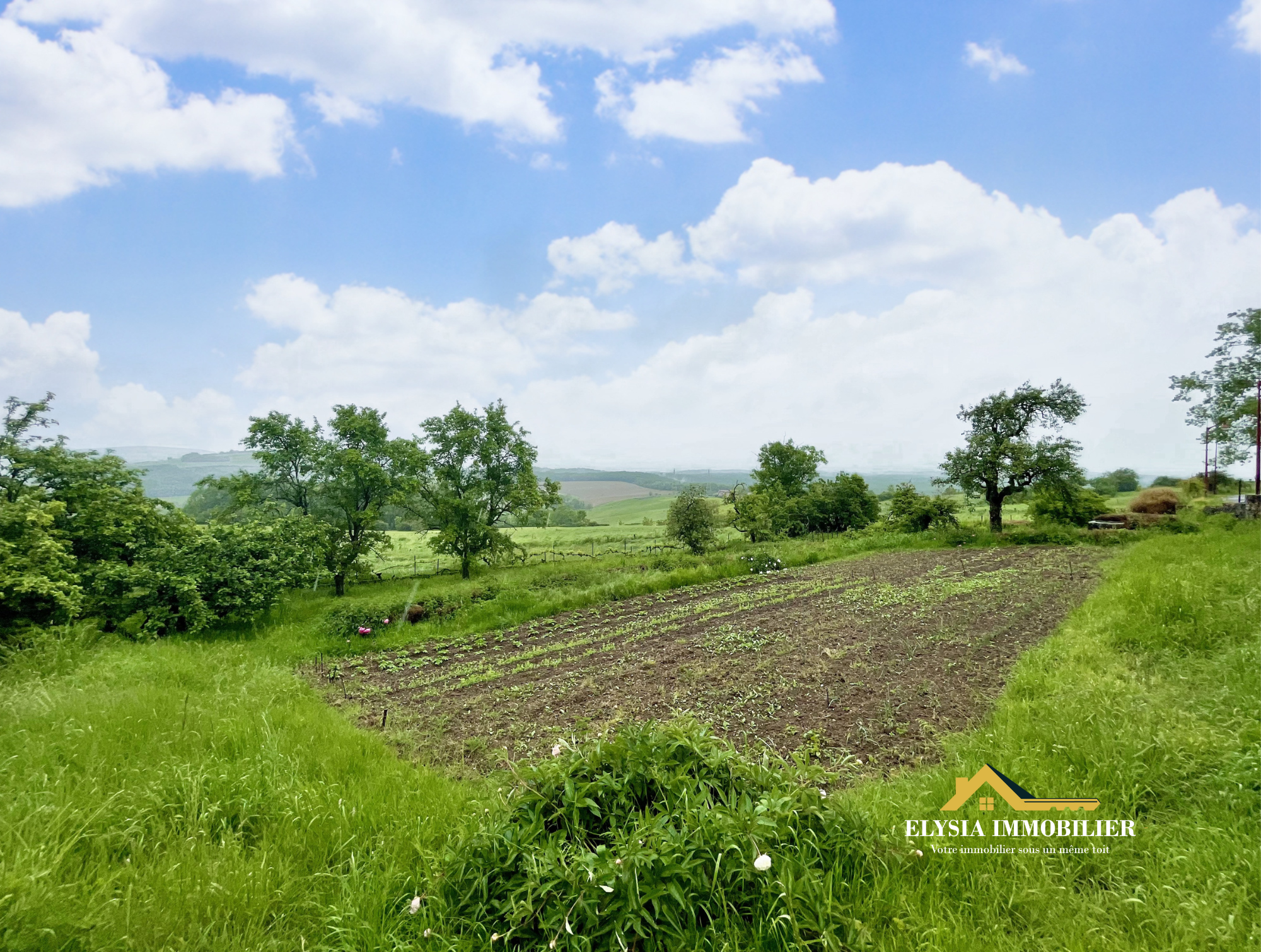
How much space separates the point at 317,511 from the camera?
59.7ft

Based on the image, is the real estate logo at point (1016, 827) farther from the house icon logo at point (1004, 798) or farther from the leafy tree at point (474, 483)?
the leafy tree at point (474, 483)

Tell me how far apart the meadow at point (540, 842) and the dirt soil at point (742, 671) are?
55 centimetres

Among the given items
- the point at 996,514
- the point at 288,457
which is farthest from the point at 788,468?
the point at 288,457

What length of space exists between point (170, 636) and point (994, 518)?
33.3 m

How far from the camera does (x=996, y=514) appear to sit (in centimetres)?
2719

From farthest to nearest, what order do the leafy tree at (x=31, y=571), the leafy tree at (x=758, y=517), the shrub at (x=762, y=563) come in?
the leafy tree at (x=758, y=517) → the shrub at (x=762, y=563) → the leafy tree at (x=31, y=571)

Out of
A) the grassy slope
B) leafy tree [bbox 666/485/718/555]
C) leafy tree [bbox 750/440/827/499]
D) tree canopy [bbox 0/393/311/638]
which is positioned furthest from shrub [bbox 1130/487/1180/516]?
tree canopy [bbox 0/393/311/638]

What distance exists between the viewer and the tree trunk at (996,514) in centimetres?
2688

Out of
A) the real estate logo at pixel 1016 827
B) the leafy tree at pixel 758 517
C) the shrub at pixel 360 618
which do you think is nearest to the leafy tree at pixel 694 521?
the leafy tree at pixel 758 517

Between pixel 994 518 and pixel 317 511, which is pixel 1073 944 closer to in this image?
pixel 317 511

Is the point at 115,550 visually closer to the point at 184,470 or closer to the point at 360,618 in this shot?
the point at 360,618

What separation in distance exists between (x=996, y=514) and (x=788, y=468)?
1537 centimetres

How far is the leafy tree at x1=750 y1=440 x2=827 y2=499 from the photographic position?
4041 centimetres

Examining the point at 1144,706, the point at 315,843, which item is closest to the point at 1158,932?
the point at 1144,706
